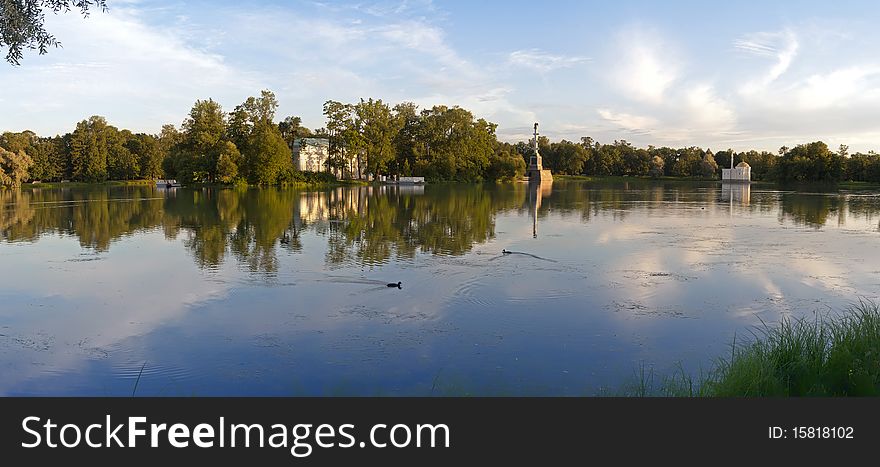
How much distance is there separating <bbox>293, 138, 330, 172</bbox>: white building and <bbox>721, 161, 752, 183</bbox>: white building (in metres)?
64.6

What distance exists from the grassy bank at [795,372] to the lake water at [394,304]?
0.52 m

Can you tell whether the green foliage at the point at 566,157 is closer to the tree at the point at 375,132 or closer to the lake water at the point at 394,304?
the tree at the point at 375,132

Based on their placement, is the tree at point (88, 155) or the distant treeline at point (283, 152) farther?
the tree at point (88, 155)

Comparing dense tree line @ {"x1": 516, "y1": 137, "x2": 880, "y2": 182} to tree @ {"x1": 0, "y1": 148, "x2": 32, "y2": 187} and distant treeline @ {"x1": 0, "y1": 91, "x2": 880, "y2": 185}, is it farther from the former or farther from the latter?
tree @ {"x1": 0, "y1": 148, "x2": 32, "y2": 187}

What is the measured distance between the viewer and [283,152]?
71.4m

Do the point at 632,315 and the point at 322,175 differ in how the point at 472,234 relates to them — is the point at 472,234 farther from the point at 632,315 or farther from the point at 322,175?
the point at 322,175

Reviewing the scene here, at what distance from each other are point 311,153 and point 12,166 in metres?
34.5

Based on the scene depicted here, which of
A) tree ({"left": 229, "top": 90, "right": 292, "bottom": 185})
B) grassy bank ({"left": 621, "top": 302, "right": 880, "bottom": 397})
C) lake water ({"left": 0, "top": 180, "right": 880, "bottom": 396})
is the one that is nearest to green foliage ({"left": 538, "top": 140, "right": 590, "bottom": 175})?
tree ({"left": 229, "top": 90, "right": 292, "bottom": 185})

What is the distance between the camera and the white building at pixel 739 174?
104938 mm

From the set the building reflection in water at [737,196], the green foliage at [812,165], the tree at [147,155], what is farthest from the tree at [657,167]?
the tree at [147,155]

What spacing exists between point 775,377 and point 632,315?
3580 mm

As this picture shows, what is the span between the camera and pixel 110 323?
Answer: 9.39 m

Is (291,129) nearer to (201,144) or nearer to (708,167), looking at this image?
(201,144)

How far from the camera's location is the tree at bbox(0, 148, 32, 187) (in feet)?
214
